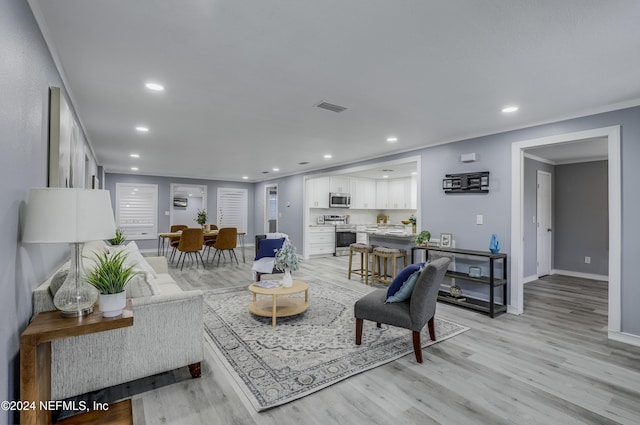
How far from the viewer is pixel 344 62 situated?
2.33m

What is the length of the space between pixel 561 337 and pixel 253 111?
4.12 meters

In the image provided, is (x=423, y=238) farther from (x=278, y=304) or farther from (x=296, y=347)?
(x=296, y=347)

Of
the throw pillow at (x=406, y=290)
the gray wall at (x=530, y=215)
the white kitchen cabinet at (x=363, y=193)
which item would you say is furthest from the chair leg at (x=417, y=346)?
the white kitchen cabinet at (x=363, y=193)

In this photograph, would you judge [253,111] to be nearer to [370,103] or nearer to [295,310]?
[370,103]

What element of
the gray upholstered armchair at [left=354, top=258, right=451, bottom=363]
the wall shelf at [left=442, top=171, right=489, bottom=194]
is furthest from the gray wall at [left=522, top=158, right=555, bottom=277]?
the gray upholstered armchair at [left=354, top=258, right=451, bottom=363]

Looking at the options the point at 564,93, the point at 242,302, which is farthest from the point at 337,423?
the point at 564,93

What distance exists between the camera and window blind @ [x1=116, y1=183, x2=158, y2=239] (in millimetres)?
9094

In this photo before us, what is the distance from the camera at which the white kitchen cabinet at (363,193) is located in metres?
9.31

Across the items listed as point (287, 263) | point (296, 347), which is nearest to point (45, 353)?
point (296, 347)

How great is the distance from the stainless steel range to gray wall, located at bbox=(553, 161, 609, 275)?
4837 mm

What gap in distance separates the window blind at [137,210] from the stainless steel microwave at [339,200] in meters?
5.56

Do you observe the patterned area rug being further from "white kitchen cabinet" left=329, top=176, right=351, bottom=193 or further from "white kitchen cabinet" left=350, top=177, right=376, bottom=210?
"white kitchen cabinet" left=350, top=177, right=376, bottom=210

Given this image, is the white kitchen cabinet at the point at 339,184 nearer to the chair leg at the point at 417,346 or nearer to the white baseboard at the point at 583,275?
Result: the white baseboard at the point at 583,275

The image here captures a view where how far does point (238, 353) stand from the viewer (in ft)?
8.89
